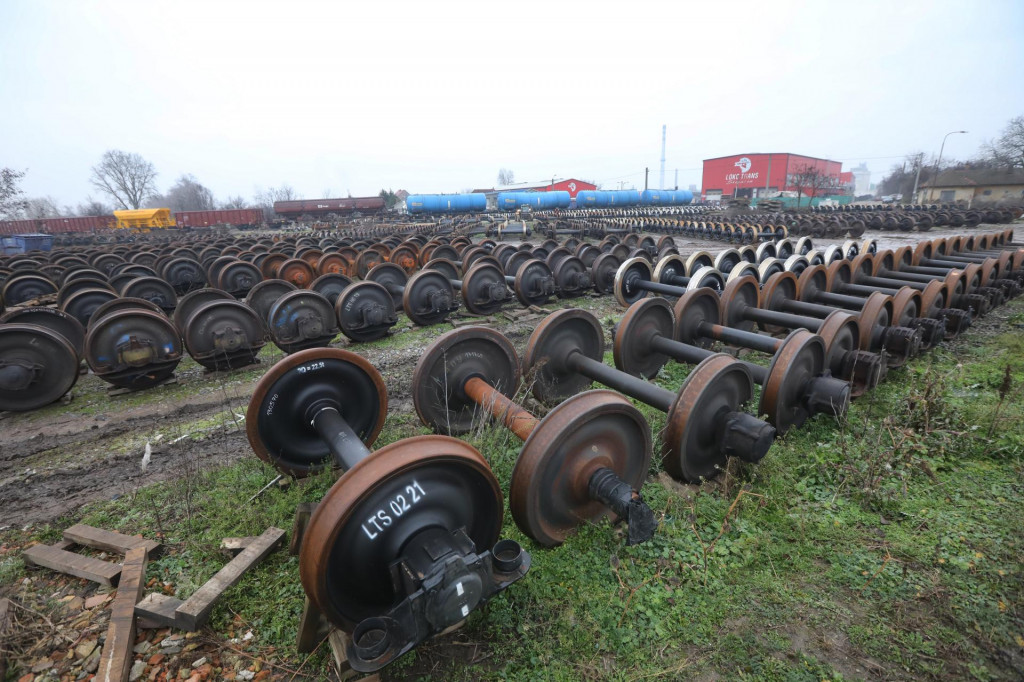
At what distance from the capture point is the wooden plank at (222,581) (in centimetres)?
225

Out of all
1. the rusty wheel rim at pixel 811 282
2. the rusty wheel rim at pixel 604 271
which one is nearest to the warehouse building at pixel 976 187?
the rusty wheel rim at pixel 604 271

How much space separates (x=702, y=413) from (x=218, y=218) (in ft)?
154

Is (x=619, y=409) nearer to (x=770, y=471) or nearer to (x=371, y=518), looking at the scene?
(x=371, y=518)

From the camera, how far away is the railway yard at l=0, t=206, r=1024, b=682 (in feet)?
6.70

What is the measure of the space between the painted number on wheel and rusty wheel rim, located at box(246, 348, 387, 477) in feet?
4.97

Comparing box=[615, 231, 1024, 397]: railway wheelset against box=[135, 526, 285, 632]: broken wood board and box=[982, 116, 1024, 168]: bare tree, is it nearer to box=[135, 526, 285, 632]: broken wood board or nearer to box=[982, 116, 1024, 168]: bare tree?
box=[135, 526, 285, 632]: broken wood board

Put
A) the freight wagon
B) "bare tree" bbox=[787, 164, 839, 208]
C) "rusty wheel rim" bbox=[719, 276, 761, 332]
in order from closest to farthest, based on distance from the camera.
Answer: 1. "rusty wheel rim" bbox=[719, 276, 761, 332]
2. the freight wagon
3. "bare tree" bbox=[787, 164, 839, 208]

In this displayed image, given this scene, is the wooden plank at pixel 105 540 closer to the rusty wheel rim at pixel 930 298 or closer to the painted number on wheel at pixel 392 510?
the painted number on wheel at pixel 392 510

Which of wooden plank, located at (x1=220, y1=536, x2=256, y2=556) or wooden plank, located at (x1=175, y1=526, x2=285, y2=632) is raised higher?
wooden plank, located at (x1=175, y1=526, x2=285, y2=632)

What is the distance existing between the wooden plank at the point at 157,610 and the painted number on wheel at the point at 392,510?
133cm

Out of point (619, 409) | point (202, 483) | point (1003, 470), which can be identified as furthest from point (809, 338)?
point (202, 483)

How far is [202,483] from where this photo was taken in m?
3.61

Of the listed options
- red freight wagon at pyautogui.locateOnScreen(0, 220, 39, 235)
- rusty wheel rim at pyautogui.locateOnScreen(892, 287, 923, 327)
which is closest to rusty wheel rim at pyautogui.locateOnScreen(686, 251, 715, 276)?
rusty wheel rim at pyautogui.locateOnScreen(892, 287, 923, 327)

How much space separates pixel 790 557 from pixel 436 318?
6.81 metres
